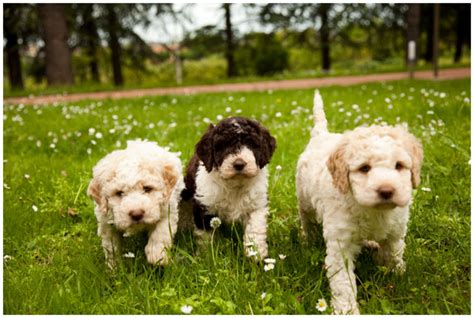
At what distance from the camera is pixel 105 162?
400cm

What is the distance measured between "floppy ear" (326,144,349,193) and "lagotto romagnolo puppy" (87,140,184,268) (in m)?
1.33

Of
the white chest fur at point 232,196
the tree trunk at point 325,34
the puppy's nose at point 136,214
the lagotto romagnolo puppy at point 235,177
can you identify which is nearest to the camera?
the puppy's nose at point 136,214

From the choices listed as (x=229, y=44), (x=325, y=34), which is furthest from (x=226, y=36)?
(x=325, y=34)

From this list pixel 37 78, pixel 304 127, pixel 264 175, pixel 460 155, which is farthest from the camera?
pixel 37 78

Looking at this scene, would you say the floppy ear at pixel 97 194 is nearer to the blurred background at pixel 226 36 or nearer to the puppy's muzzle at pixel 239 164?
the puppy's muzzle at pixel 239 164

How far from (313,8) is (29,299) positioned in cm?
2584

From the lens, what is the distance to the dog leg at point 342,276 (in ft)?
10.9

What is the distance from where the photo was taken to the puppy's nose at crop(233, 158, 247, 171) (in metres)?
3.90

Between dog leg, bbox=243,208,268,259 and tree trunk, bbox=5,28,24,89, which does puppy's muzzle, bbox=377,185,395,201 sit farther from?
tree trunk, bbox=5,28,24,89

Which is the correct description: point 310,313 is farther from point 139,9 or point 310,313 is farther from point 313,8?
point 313,8

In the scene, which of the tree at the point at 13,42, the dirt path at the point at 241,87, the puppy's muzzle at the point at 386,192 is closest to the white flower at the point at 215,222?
the puppy's muzzle at the point at 386,192

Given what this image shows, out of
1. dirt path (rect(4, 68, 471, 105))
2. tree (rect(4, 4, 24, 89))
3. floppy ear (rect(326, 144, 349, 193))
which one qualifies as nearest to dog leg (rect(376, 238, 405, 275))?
floppy ear (rect(326, 144, 349, 193))

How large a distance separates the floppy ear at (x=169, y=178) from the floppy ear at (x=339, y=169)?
1.32 meters

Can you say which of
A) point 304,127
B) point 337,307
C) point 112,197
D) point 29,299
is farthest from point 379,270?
point 304,127
